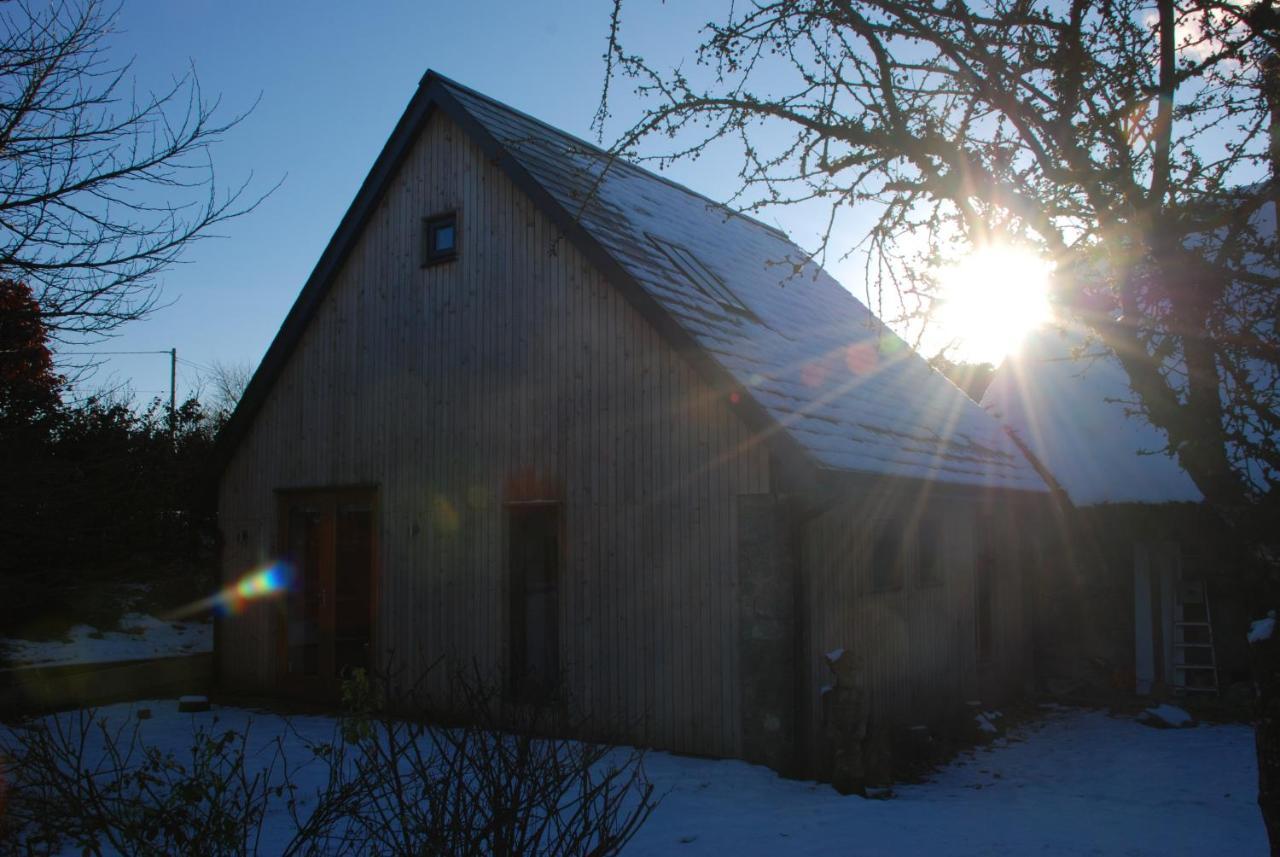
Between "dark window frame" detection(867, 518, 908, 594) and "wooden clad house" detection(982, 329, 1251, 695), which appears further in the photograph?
"wooden clad house" detection(982, 329, 1251, 695)

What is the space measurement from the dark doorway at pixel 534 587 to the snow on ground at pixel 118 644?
31.4ft

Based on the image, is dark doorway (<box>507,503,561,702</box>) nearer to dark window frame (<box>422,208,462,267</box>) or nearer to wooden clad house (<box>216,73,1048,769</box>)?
wooden clad house (<box>216,73,1048,769</box>)

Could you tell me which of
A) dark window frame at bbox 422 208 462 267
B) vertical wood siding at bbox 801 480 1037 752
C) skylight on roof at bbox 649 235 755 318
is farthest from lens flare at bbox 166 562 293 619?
vertical wood siding at bbox 801 480 1037 752

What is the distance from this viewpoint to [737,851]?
6441 mm

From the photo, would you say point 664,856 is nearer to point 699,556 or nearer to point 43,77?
point 699,556

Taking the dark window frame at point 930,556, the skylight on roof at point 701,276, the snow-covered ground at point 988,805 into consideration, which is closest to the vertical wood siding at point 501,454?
the snow-covered ground at point 988,805

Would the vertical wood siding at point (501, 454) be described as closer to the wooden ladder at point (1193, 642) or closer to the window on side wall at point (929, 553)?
the window on side wall at point (929, 553)

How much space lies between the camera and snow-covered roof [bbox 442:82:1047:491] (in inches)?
380

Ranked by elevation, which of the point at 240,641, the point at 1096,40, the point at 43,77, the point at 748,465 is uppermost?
the point at 43,77

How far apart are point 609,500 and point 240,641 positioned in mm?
6268

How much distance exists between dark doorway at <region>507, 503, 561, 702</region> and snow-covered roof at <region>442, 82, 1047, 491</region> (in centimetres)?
267

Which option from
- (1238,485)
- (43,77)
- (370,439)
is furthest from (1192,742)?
(43,77)

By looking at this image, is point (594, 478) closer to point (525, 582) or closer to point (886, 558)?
point (525, 582)

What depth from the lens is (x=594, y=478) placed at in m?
10.1
